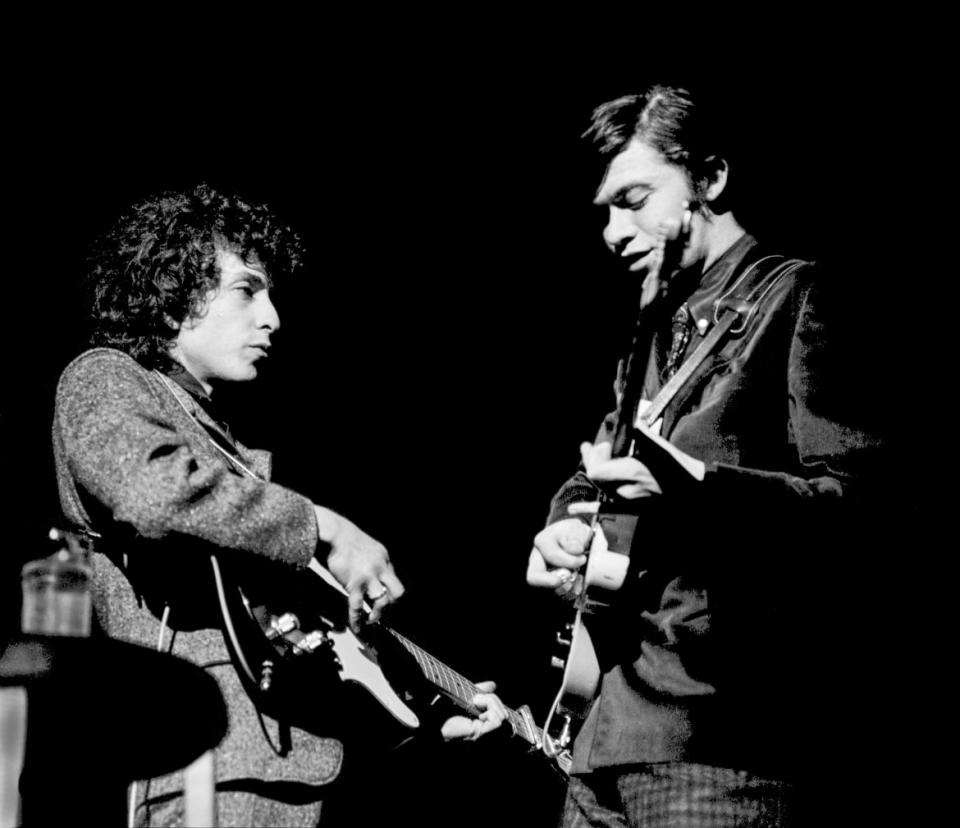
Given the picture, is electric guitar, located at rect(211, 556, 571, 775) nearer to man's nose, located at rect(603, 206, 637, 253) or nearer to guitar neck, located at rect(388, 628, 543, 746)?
guitar neck, located at rect(388, 628, 543, 746)

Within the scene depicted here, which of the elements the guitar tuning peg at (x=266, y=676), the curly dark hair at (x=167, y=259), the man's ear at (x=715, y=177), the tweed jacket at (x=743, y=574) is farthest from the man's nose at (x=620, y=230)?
the guitar tuning peg at (x=266, y=676)

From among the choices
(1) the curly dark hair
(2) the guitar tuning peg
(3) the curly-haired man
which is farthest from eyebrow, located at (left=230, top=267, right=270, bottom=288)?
(2) the guitar tuning peg

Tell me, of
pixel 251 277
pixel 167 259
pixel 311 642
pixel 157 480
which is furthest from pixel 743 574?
pixel 167 259

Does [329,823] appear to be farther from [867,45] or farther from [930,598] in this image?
[867,45]

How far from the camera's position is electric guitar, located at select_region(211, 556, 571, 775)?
182 cm

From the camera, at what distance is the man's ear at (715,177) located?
85.4 inches

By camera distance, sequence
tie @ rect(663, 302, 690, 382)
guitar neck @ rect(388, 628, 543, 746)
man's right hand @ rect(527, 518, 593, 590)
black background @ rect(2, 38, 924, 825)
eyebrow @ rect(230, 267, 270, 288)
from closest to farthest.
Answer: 1. man's right hand @ rect(527, 518, 593, 590)
2. tie @ rect(663, 302, 690, 382)
3. guitar neck @ rect(388, 628, 543, 746)
4. eyebrow @ rect(230, 267, 270, 288)
5. black background @ rect(2, 38, 924, 825)

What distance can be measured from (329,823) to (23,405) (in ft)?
5.71

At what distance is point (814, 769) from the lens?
1.58 m

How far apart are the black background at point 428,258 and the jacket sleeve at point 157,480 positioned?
54.4 inches

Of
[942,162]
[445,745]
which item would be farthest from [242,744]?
[942,162]

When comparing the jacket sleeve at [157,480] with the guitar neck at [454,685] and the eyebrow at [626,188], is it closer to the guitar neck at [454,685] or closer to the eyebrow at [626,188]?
the guitar neck at [454,685]

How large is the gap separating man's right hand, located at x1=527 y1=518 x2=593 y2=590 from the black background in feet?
4.42

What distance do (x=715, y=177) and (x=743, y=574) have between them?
1015 millimetres
